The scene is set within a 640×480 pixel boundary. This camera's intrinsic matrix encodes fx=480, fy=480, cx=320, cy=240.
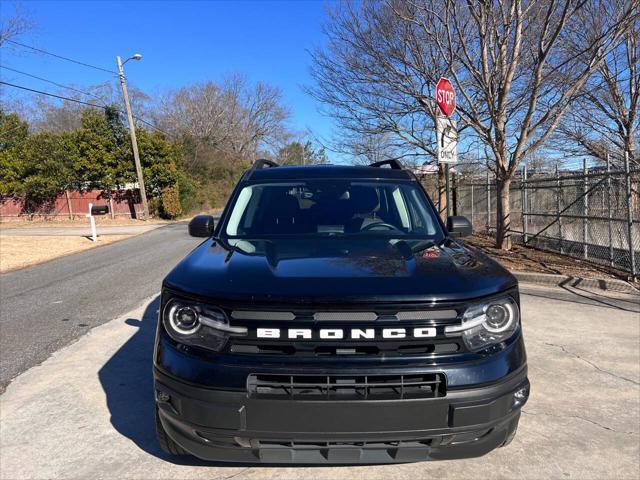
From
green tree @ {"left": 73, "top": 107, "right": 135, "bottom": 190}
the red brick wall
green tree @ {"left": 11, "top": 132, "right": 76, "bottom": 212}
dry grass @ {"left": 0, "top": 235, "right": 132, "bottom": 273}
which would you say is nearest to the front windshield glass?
dry grass @ {"left": 0, "top": 235, "right": 132, "bottom": 273}

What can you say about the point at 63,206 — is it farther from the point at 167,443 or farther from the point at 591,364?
the point at 591,364

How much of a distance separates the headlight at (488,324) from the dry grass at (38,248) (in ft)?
38.8

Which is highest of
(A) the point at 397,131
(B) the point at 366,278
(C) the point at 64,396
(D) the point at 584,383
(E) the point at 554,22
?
(E) the point at 554,22

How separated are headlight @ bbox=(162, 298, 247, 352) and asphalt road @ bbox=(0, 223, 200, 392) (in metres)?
2.72

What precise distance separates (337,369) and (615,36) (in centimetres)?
943

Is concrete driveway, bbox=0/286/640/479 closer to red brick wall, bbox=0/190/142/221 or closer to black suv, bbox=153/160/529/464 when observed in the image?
black suv, bbox=153/160/529/464

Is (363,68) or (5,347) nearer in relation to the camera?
(5,347)

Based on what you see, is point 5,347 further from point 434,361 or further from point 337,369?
point 434,361

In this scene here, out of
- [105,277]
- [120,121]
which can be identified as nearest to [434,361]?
[105,277]

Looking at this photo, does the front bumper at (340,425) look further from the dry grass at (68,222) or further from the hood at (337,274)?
the dry grass at (68,222)

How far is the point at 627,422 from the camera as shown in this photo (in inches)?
133

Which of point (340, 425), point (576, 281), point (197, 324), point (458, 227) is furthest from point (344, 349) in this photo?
point (576, 281)

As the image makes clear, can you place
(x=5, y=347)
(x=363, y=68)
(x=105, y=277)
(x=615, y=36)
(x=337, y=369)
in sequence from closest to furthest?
(x=337, y=369) → (x=5, y=347) → (x=615, y=36) → (x=105, y=277) → (x=363, y=68)

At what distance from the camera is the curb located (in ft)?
25.0
